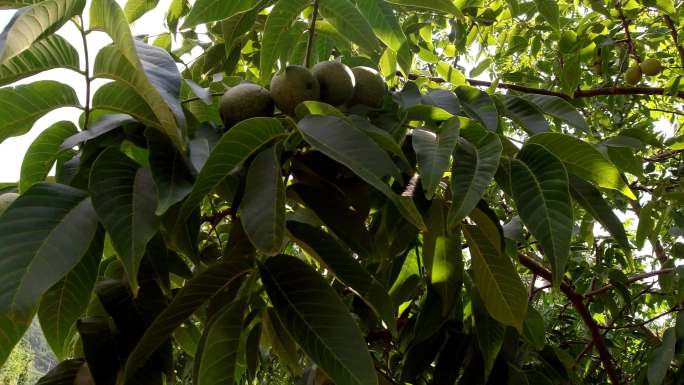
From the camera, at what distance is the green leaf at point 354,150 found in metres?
0.80

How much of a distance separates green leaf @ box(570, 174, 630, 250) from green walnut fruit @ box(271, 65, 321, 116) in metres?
0.46

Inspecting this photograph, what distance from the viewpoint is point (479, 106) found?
1.20m

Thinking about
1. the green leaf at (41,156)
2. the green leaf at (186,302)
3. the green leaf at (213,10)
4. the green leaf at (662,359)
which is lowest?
the green leaf at (662,359)

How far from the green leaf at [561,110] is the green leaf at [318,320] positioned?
24.1 inches

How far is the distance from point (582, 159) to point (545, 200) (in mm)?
166

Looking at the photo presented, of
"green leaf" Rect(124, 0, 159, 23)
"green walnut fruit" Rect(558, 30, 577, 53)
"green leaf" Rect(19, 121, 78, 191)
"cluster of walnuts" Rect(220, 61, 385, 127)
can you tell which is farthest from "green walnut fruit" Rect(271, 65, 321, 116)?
"green walnut fruit" Rect(558, 30, 577, 53)

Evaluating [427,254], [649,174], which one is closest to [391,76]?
[427,254]

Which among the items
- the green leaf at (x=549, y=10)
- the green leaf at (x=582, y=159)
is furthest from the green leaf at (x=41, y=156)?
the green leaf at (x=549, y=10)

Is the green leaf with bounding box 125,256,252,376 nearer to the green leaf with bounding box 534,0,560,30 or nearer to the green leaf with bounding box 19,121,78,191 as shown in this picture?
the green leaf with bounding box 19,121,78,191

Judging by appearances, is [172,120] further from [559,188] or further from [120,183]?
[559,188]

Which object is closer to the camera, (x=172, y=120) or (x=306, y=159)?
(x=172, y=120)

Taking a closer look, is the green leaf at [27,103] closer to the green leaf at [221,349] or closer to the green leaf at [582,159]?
the green leaf at [221,349]

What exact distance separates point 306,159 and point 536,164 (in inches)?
14.3

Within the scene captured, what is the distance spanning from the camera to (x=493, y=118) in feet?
3.78
